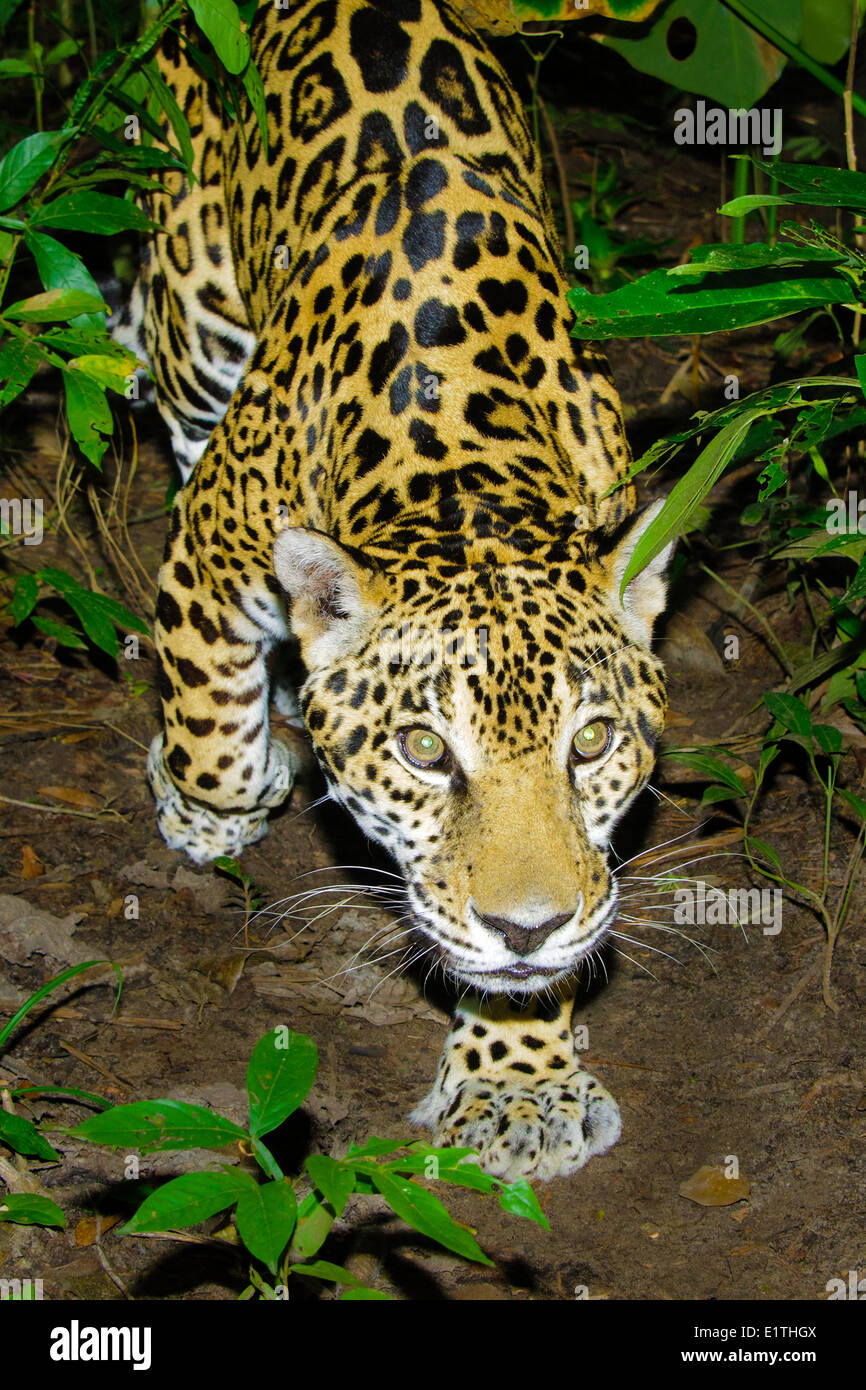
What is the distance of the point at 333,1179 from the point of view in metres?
3.08

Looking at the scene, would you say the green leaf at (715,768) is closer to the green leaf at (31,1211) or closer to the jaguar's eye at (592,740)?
the jaguar's eye at (592,740)

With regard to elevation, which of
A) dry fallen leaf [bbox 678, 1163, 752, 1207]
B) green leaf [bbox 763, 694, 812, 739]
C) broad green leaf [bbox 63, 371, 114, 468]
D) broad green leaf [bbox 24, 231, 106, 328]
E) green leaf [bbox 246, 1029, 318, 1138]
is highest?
broad green leaf [bbox 24, 231, 106, 328]

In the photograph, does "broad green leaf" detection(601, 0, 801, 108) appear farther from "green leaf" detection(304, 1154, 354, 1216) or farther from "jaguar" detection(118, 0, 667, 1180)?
"green leaf" detection(304, 1154, 354, 1216)

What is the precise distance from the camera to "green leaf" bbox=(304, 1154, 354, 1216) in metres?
2.99

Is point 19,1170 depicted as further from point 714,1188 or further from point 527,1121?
point 714,1188

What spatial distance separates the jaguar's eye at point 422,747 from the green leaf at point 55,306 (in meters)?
1.74

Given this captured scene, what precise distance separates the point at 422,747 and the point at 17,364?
1774mm

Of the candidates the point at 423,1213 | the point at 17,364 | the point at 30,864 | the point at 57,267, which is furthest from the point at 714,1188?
the point at 57,267

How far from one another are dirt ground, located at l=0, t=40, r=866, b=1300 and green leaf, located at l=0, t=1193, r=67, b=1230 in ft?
0.53

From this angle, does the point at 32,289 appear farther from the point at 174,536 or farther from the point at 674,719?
the point at 674,719

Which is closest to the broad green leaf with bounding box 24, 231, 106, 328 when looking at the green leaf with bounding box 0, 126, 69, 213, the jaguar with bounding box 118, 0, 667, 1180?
the green leaf with bounding box 0, 126, 69, 213

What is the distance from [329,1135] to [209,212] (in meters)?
3.93

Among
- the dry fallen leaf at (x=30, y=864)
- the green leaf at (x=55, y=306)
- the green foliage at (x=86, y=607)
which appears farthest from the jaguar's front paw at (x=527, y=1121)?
the green leaf at (x=55, y=306)
